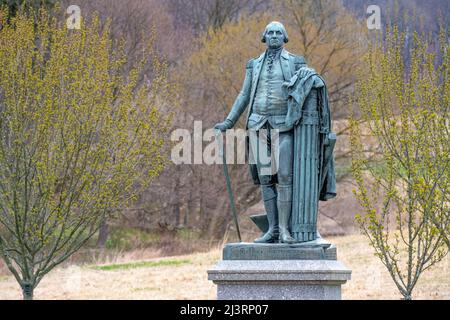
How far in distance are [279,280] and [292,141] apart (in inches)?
56.7

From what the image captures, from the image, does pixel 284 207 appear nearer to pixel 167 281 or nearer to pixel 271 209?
pixel 271 209

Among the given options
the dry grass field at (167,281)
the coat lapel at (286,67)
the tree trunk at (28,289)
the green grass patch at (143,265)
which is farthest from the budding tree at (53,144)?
the green grass patch at (143,265)

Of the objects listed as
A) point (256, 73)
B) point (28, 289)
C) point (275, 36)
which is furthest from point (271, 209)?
point (28, 289)

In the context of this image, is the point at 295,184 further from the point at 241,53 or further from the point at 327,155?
the point at 241,53

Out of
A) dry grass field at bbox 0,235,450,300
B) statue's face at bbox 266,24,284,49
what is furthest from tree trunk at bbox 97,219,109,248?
statue's face at bbox 266,24,284,49

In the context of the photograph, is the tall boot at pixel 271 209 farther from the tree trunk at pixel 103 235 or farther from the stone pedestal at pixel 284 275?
the tree trunk at pixel 103 235

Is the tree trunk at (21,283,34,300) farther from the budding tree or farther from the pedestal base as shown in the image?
the pedestal base

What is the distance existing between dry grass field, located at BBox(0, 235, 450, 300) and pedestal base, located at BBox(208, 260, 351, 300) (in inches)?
290

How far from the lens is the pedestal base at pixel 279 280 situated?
7.66m

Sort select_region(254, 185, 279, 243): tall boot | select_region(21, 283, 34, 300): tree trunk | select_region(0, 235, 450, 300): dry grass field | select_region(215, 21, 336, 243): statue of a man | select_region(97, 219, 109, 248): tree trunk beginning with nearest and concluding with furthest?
select_region(215, 21, 336, 243): statue of a man → select_region(254, 185, 279, 243): tall boot → select_region(21, 283, 34, 300): tree trunk → select_region(0, 235, 450, 300): dry grass field → select_region(97, 219, 109, 248): tree trunk

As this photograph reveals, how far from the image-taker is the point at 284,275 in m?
7.68

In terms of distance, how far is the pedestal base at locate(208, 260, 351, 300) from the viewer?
766cm

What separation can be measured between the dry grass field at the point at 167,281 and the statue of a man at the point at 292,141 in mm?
7090
